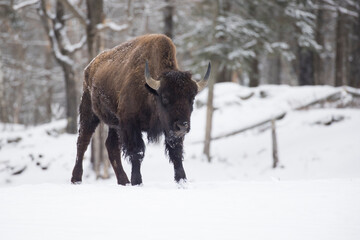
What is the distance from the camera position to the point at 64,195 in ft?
14.1

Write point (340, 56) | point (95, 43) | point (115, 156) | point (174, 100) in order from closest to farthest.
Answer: point (174, 100) → point (115, 156) → point (95, 43) → point (340, 56)

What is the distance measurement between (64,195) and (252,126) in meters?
10.3

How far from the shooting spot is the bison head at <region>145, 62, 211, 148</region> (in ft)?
16.1

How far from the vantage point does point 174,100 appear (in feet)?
16.5

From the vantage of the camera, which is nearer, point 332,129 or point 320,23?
point 332,129

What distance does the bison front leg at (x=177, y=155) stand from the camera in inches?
213

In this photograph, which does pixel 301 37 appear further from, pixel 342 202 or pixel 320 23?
pixel 342 202

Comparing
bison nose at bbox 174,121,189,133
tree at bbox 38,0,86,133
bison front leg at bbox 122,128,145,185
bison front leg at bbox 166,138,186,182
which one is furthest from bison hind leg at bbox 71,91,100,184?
tree at bbox 38,0,86,133

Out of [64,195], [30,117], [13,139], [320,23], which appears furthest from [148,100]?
[30,117]

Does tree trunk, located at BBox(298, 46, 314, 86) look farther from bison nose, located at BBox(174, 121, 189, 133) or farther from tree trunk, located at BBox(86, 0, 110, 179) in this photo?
bison nose, located at BBox(174, 121, 189, 133)

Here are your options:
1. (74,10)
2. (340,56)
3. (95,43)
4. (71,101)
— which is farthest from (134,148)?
(340,56)

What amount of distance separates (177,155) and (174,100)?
85 centimetres

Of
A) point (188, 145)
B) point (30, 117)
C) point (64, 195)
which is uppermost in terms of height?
point (64, 195)

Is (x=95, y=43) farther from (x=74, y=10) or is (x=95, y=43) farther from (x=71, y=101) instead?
(x=71, y=101)
